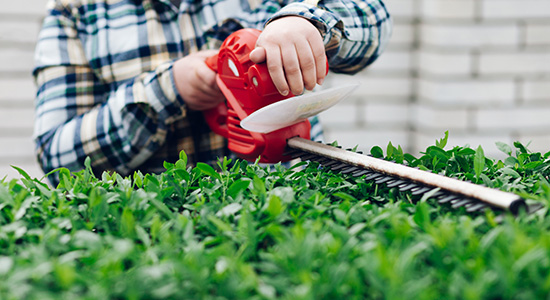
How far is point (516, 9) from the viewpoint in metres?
2.39

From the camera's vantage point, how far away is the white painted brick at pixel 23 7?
2373 millimetres

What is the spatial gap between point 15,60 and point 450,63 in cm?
196

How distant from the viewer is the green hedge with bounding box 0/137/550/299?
1.44ft

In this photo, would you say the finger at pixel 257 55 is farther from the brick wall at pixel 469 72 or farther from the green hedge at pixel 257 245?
the brick wall at pixel 469 72

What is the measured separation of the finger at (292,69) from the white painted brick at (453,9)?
1662 millimetres

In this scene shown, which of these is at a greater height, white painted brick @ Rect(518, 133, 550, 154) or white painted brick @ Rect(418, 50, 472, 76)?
white painted brick @ Rect(418, 50, 472, 76)

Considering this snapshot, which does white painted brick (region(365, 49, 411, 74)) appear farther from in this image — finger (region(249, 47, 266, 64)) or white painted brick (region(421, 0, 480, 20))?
finger (region(249, 47, 266, 64))

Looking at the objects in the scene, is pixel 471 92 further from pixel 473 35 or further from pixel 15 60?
pixel 15 60

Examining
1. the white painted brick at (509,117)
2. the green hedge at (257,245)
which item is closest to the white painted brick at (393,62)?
the white painted brick at (509,117)

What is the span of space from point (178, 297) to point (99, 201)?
0.21m

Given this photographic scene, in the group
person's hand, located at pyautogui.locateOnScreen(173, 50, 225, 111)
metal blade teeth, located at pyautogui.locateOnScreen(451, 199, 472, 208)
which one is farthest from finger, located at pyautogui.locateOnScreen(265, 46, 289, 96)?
metal blade teeth, located at pyautogui.locateOnScreen(451, 199, 472, 208)

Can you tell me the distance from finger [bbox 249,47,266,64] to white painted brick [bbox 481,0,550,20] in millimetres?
1818

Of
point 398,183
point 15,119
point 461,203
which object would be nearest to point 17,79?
point 15,119

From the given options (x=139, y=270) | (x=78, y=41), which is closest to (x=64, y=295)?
(x=139, y=270)
